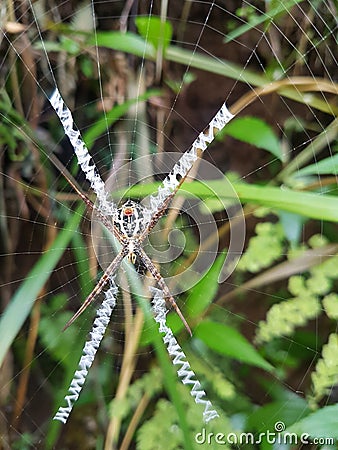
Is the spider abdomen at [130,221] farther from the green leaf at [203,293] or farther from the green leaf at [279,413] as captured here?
the green leaf at [279,413]

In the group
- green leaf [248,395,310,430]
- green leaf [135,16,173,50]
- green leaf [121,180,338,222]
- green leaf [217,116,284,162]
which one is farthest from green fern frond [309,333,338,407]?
green leaf [135,16,173,50]

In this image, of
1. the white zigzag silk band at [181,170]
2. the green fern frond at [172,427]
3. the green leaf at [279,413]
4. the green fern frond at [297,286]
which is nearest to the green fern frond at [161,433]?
the green fern frond at [172,427]

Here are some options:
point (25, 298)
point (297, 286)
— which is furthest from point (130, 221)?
point (297, 286)

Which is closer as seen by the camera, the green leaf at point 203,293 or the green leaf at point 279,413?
the green leaf at point 279,413

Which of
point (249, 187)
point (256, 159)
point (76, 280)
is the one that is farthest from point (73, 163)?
point (249, 187)

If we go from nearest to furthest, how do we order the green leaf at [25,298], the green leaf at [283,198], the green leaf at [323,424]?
1. the green leaf at [323,424]
2. the green leaf at [283,198]
3. the green leaf at [25,298]

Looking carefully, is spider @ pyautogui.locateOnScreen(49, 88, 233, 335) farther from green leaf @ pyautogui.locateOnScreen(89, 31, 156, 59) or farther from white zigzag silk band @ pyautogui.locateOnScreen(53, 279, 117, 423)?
green leaf @ pyautogui.locateOnScreen(89, 31, 156, 59)
